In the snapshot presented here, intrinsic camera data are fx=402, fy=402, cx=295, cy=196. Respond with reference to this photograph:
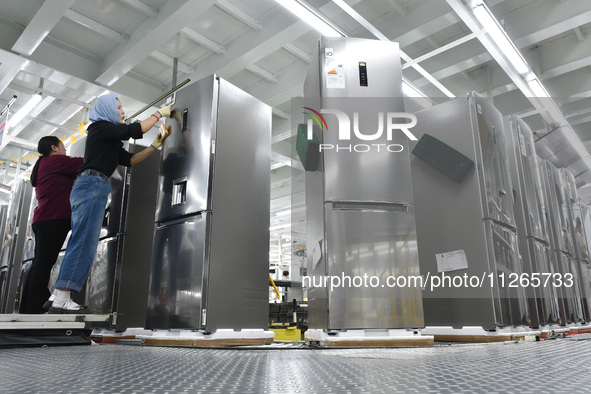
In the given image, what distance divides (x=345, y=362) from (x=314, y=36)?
18.7 ft

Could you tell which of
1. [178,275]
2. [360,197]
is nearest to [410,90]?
[360,197]

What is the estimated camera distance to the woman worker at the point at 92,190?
2.80 meters

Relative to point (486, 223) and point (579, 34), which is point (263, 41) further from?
point (579, 34)

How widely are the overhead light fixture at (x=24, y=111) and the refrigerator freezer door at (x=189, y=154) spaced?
513 centimetres

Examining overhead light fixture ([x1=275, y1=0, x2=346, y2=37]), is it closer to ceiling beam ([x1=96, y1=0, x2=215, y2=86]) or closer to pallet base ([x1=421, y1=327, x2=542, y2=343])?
ceiling beam ([x1=96, y1=0, x2=215, y2=86])

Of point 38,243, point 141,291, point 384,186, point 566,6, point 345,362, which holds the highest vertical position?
point 566,6

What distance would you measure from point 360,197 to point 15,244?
548 cm

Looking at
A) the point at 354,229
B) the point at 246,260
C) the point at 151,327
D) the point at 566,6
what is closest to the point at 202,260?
the point at 246,260

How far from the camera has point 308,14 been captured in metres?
4.76

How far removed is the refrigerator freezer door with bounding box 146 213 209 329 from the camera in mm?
2770

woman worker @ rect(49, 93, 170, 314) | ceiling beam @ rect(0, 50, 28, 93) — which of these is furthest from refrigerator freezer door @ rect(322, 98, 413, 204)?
ceiling beam @ rect(0, 50, 28, 93)

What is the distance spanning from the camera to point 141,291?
3.58 m

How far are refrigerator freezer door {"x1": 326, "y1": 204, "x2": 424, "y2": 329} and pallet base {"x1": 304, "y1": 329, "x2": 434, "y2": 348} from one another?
44mm

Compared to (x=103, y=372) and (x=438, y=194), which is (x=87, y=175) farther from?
(x=438, y=194)
